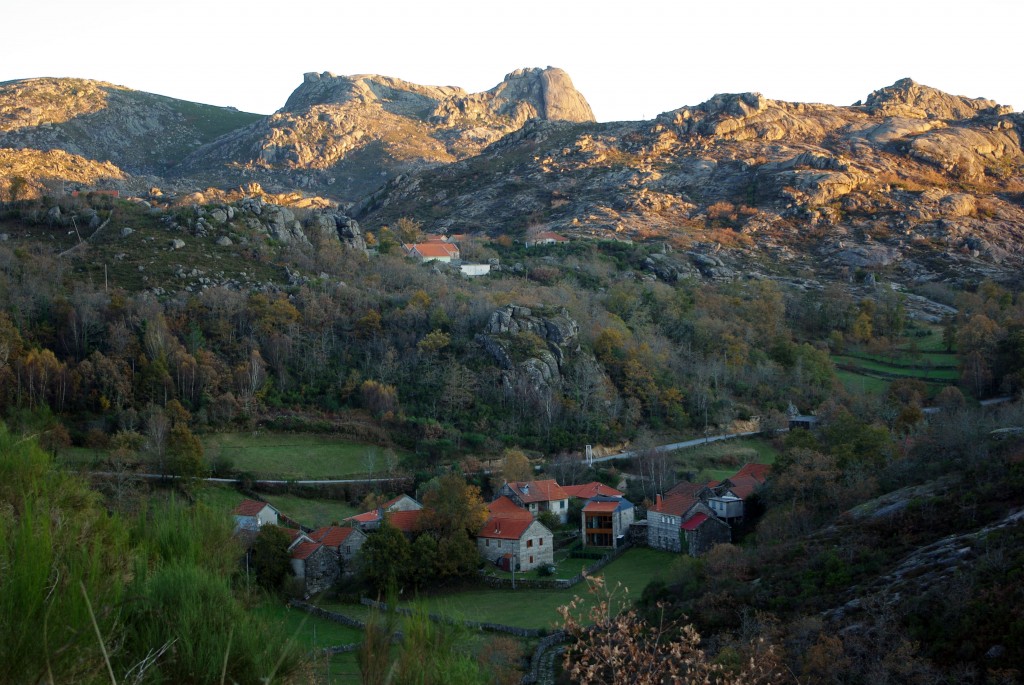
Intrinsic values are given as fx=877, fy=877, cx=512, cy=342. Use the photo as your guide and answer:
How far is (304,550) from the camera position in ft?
82.8

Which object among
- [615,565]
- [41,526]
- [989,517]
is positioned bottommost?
[615,565]

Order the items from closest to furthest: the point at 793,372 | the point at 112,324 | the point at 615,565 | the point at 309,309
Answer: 1. the point at 615,565
2. the point at 112,324
3. the point at 309,309
4. the point at 793,372

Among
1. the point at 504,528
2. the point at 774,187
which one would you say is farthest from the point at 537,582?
the point at 774,187

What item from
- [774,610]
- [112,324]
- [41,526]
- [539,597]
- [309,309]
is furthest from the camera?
[309,309]

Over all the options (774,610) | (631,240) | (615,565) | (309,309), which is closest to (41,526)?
(774,610)

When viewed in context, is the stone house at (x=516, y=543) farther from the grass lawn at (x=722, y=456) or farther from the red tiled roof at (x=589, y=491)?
the grass lawn at (x=722, y=456)

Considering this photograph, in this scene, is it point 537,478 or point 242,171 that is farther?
point 242,171

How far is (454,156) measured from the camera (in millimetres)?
129875

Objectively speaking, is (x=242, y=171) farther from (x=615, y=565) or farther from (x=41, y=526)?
(x=41, y=526)

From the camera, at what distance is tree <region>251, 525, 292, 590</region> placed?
24.0 meters

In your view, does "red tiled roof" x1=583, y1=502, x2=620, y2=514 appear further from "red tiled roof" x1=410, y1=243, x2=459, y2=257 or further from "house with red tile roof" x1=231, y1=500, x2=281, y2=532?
"red tiled roof" x1=410, y1=243, x2=459, y2=257

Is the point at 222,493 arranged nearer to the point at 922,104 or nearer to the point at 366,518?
the point at 366,518

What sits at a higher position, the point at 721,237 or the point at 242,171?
the point at 242,171

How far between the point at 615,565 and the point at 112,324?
902 inches
